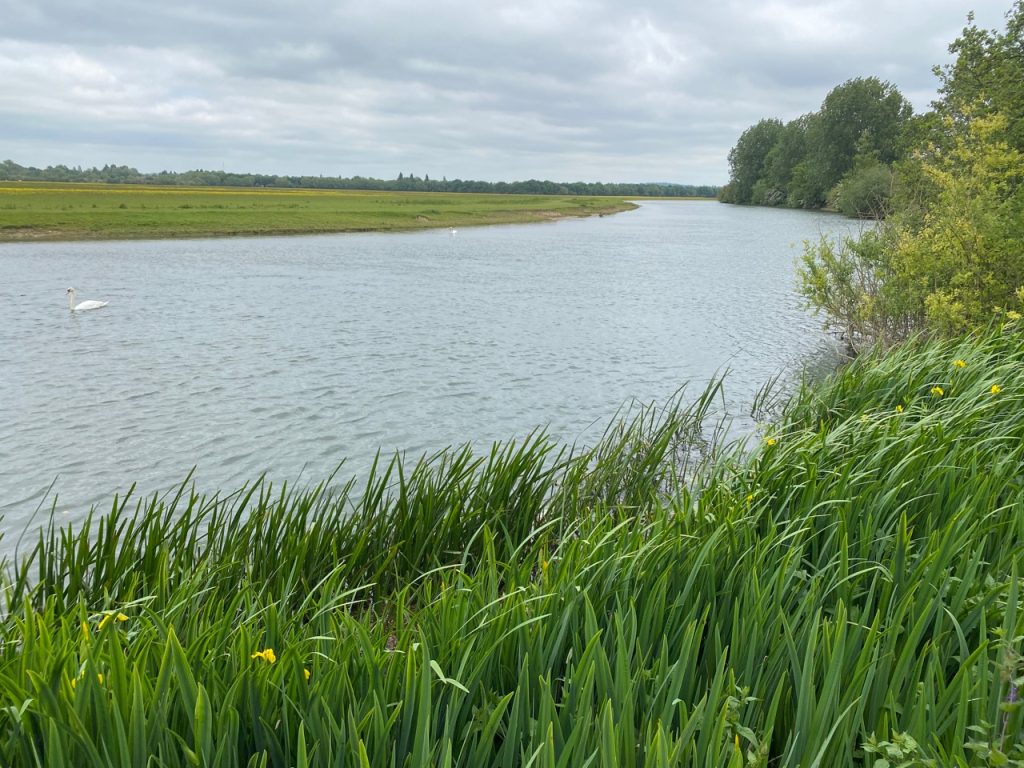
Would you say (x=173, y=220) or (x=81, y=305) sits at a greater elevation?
(x=173, y=220)

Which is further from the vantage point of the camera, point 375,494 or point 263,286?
point 263,286

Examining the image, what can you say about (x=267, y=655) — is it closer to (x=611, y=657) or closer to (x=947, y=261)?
(x=611, y=657)

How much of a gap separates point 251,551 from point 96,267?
3037 cm

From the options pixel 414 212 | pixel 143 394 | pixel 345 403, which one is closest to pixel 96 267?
pixel 143 394

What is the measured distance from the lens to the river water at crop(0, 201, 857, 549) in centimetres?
999

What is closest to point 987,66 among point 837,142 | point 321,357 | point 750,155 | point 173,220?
point 321,357

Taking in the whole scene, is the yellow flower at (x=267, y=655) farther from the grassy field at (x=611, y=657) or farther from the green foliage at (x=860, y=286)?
the green foliage at (x=860, y=286)

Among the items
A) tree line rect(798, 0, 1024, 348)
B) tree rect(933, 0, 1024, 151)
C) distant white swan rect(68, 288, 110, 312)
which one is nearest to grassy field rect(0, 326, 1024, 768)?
tree line rect(798, 0, 1024, 348)

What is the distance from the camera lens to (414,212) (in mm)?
69938

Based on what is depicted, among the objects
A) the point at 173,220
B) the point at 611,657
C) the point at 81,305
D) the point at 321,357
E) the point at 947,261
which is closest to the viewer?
the point at 611,657

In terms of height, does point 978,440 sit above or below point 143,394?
above

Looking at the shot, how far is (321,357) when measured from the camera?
1581 cm

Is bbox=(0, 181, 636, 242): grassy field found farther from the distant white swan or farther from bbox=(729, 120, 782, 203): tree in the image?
bbox=(729, 120, 782, 203): tree

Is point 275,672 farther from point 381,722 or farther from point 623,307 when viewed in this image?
point 623,307
